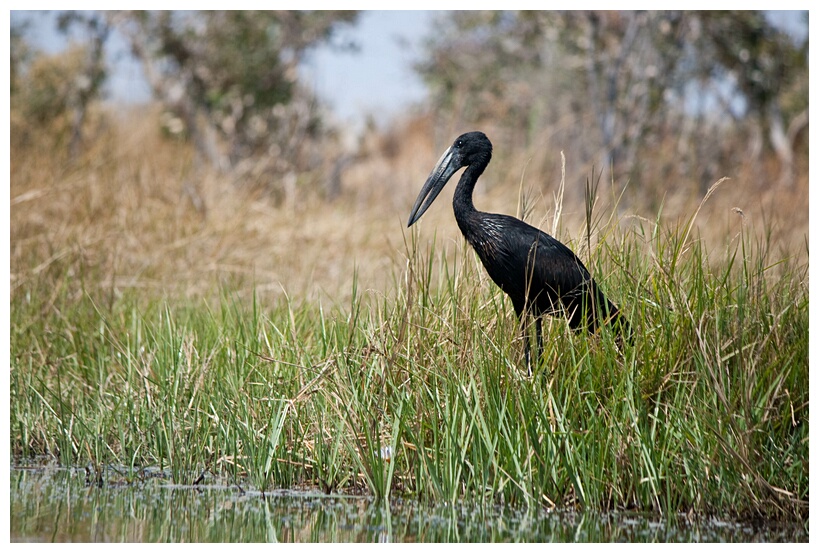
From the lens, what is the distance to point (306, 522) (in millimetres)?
3611

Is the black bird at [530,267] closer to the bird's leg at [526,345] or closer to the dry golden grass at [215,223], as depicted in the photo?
the bird's leg at [526,345]

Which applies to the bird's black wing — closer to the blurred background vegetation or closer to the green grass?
the green grass

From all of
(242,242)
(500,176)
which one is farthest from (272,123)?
(242,242)

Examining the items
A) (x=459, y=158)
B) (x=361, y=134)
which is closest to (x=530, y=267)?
(x=459, y=158)

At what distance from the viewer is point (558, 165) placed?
11734 millimetres

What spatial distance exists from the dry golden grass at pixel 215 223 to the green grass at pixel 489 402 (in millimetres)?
890

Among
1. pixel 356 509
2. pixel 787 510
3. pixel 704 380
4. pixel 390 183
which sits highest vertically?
pixel 390 183

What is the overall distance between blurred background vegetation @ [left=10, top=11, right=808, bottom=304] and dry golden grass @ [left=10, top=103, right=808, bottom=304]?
0.03 metres

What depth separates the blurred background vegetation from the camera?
8445 mm

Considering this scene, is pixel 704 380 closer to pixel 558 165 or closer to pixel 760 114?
pixel 558 165

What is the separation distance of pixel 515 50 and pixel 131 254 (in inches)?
340

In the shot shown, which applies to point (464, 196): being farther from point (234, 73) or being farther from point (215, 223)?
point (234, 73)

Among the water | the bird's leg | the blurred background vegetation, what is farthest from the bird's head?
the blurred background vegetation
